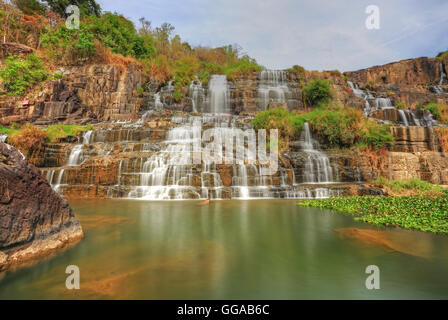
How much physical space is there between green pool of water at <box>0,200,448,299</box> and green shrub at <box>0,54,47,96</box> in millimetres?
16369

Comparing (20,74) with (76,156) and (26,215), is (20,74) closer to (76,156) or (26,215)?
(76,156)

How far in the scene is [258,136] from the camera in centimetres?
1169

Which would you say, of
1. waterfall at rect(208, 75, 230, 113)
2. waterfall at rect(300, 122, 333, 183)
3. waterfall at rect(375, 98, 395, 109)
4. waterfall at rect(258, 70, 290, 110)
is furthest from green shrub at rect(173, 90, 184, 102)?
waterfall at rect(375, 98, 395, 109)

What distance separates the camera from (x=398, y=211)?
482cm

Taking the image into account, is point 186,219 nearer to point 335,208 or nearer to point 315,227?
point 315,227

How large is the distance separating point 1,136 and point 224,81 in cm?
1564

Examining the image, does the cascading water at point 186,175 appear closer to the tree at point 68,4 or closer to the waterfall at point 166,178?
the waterfall at point 166,178

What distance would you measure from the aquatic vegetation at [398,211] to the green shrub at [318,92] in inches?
526

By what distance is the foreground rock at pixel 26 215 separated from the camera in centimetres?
235

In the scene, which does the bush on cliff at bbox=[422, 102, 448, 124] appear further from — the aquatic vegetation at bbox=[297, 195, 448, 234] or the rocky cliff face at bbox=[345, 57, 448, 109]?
the aquatic vegetation at bbox=[297, 195, 448, 234]

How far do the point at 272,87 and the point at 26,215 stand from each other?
1934 cm

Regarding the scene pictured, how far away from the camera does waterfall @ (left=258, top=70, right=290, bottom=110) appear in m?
18.4

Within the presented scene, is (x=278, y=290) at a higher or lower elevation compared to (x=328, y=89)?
lower

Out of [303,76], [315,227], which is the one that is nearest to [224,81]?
[303,76]
